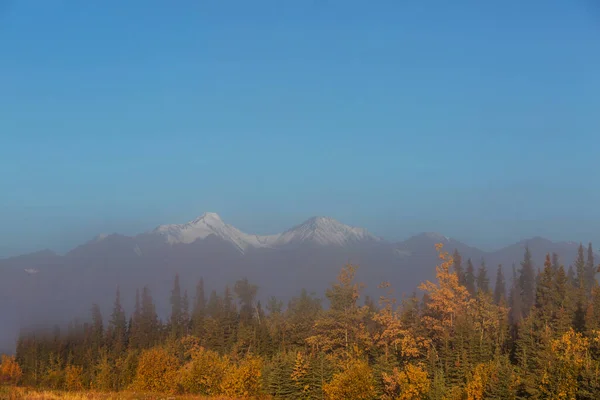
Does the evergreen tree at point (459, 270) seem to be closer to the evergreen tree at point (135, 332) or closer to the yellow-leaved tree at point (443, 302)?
the yellow-leaved tree at point (443, 302)

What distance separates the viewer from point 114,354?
148375mm

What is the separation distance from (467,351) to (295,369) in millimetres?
24293

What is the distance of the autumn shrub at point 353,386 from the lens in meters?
68.8

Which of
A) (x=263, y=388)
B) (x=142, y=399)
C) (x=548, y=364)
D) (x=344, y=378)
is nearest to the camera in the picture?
(x=548, y=364)

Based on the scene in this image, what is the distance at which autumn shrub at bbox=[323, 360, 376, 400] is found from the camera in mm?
68812

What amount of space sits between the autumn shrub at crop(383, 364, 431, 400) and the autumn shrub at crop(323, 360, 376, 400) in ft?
7.41

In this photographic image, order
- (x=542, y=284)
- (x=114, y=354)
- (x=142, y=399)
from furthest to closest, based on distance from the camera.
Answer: (x=114, y=354), (x=542, y=284), (x=142, y=399)

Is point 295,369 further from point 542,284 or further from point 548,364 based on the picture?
point 542,284

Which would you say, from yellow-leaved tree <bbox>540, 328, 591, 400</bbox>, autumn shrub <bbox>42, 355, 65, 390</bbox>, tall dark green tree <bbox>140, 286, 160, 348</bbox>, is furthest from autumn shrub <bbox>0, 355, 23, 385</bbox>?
yellow-leaved tree <bbox>540, 328, 591, 400</bbox>

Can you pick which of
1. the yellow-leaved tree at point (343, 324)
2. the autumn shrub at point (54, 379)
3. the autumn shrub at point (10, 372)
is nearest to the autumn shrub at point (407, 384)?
the yellow-leaved tree at point (343, 324)

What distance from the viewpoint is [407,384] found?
66938mm

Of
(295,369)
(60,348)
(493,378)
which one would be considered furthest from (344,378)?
(60,348)

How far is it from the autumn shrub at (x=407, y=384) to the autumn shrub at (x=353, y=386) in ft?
7.41

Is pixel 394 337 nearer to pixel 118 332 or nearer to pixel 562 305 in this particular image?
pixel 562 305
